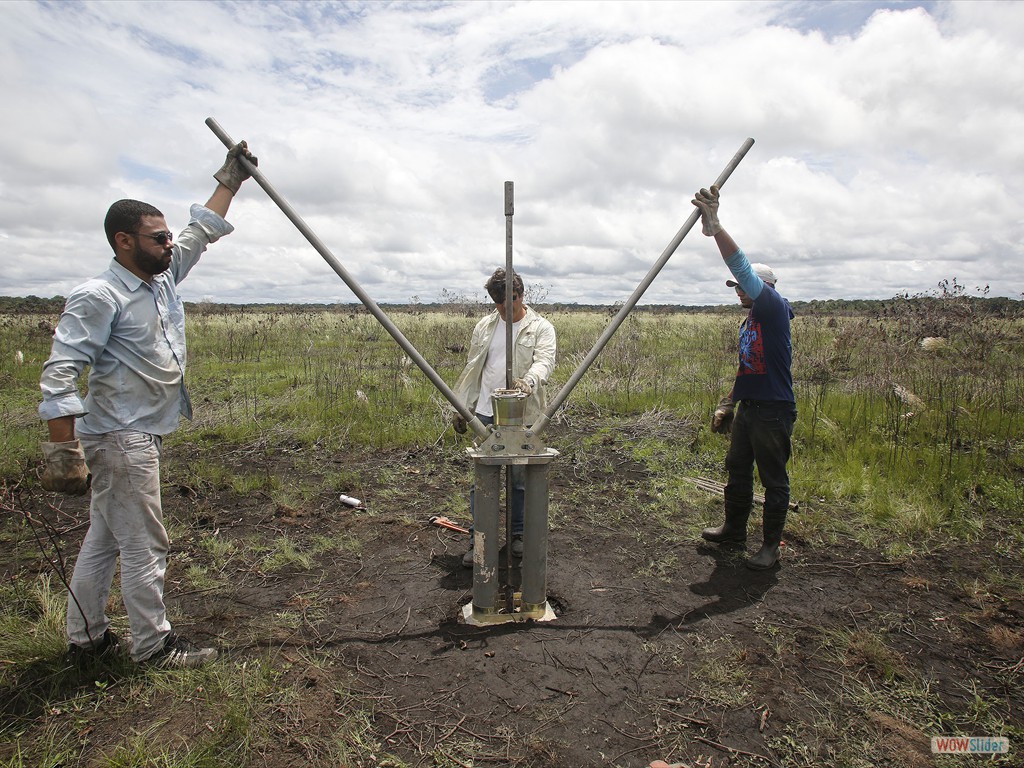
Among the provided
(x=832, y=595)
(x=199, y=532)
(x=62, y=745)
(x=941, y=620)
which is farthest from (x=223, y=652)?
(x=941, y=620)

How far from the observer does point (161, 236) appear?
2584 millimetres

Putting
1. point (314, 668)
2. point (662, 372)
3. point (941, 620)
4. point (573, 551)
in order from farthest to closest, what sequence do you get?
point (662, 372), point (573, 551), point (941, 620), point (314, 668)

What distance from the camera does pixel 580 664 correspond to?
9.34 feet

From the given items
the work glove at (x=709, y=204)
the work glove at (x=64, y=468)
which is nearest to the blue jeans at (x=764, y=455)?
the work glove at (x=709, y=204)

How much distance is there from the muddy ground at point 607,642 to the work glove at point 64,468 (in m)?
1.01

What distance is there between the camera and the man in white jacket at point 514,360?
3.57m

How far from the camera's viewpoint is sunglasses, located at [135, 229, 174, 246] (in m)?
2.55

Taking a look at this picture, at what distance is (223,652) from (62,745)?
0.73 metres

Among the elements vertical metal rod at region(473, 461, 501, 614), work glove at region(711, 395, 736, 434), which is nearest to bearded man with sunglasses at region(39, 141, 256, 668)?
vertical metal rod at region(473, 461, 501, 614)

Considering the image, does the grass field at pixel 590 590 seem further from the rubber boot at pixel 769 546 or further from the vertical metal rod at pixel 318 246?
the vertical metal rod at pixel 318 246

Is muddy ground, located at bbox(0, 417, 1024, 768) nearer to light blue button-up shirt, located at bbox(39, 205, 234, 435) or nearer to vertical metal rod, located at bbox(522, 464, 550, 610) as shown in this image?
vertical metal rod, located at bbox(522, 464, 550, 610)

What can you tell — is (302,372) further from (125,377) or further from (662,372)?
(125,377)

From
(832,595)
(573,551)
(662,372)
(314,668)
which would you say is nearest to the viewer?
(314,668)

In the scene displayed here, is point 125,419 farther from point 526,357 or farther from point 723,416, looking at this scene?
point 723,416
